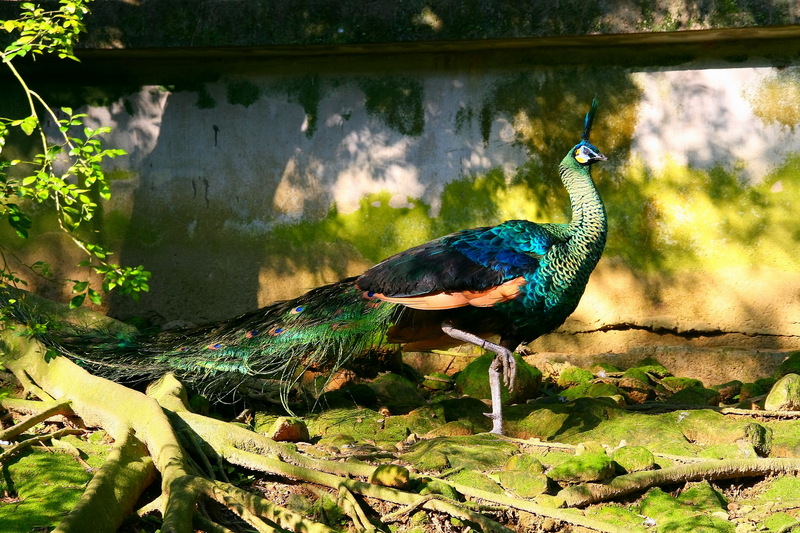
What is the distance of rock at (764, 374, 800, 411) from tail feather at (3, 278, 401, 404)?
2.61 meters

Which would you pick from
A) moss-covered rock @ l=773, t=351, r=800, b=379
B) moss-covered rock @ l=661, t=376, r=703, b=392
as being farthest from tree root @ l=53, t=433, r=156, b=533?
moss-covered rock @ l=773, t=351, r=800, b=379

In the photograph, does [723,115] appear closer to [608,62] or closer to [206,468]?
[608,62]

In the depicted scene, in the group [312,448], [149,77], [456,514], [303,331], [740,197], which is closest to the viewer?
[456,514]

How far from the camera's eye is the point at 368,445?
18.1ft

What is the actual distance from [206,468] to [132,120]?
14.5 feet

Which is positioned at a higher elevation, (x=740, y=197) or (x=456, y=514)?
(x=740, y=197)

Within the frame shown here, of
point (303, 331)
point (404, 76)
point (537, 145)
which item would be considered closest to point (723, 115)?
point (537, 145)

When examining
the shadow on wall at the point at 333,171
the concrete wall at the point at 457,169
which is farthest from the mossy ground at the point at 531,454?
the shadow on wall at the point at 333,171

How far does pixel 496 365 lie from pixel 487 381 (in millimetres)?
1086

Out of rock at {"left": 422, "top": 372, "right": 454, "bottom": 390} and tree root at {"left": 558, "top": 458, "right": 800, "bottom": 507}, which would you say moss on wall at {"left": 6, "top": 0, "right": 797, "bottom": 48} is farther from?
tree root at {"left": 558, "top": 458, "right": 800, "bottom": 507}

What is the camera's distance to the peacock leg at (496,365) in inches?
227

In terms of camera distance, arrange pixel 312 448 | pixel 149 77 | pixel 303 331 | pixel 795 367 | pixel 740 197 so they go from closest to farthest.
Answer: pixel 312 448
pixel 303 331
pixel 795 367
pixel 740 197
pixel 149 77

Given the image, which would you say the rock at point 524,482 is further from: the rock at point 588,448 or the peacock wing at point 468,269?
the peacock wing at point 468,269

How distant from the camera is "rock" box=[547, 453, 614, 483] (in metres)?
4.65
